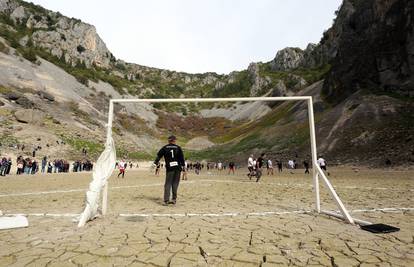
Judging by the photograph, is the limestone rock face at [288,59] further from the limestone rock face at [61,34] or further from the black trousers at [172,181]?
the black trousers at [172,181]

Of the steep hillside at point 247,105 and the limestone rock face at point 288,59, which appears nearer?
the steep hillside at point 247,105

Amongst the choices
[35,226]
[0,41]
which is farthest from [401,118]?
[0,41]

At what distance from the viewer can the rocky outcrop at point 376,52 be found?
3500cm

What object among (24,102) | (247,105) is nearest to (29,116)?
(24,102)

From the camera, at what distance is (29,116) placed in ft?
133

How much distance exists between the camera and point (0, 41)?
64750mm

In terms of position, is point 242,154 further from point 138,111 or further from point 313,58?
point 313,58

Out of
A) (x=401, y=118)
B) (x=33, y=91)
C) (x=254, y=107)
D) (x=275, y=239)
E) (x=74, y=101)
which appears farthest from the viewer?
(x=254, y=107)

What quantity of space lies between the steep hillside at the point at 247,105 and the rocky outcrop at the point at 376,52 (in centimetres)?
16

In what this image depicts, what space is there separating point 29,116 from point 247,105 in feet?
258

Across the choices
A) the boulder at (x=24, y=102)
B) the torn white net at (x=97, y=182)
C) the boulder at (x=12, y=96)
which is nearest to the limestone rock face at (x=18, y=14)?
the boulder at (x=12, y=96)

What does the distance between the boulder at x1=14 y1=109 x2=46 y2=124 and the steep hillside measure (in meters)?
0.13

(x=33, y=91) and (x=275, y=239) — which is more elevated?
(x=33, y=91)

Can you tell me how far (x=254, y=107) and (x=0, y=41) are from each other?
75718mm
